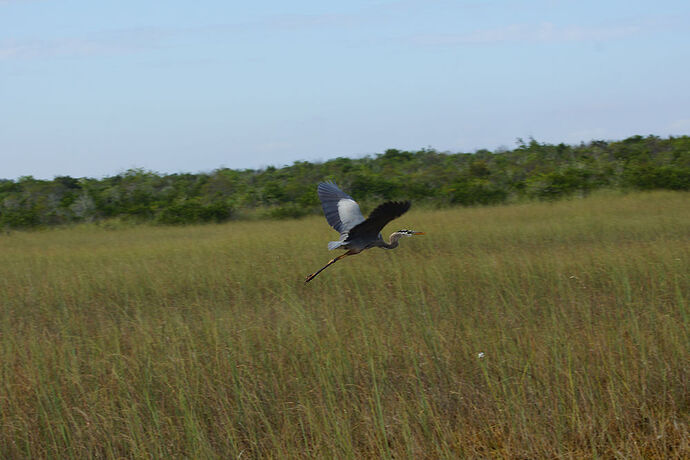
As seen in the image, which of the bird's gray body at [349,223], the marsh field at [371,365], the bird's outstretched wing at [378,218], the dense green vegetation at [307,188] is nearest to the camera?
the marsh field at [371,365]

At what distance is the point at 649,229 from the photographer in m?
8.77

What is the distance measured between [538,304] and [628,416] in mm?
2010

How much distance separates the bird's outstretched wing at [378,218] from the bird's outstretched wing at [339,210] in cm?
27

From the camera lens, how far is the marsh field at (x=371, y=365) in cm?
327

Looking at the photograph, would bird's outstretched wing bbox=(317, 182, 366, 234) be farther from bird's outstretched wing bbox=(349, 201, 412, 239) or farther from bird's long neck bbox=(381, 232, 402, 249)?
bird's long neck bbox=(381, 232, 402, 249)

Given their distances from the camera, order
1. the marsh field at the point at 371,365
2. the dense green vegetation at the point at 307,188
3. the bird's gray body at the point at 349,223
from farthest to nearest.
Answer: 1. the dense green vegetation at the point at 307,188
2. the bird's gray body at the point at 349,223
3. the marsh field at the point at 371,365

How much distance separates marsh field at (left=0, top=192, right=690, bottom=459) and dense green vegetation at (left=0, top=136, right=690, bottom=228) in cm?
890

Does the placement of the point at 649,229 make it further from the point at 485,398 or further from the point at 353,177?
the point at 353,177

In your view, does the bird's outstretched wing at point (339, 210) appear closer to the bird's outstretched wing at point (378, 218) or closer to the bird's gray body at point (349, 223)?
the bird's gray body at point (349, 223)

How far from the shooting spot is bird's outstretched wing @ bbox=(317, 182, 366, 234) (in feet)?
21.5

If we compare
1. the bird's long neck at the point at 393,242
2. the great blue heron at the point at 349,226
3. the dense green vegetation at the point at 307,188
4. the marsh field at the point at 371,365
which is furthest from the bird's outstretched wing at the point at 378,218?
the dense green vegetation at the point at 307,188

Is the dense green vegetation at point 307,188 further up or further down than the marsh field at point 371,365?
further up

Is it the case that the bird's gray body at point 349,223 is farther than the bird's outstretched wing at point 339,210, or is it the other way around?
the bird's outstretched wing at point 339,210

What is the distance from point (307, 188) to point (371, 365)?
13748 millimetres
